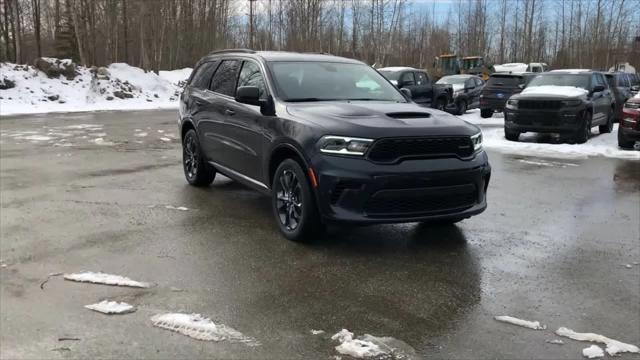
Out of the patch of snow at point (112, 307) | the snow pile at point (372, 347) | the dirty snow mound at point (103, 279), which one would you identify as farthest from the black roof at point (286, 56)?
the snow pile at point (372, 347)

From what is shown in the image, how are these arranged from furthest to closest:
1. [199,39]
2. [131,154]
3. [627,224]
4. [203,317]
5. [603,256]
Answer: [199,39]
[131,154]
[627,224]
[603,256]
[203,317]

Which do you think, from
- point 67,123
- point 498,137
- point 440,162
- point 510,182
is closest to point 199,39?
point 67,123

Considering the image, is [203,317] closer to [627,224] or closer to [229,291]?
[229,291]

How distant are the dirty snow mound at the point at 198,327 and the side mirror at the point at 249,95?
8.52ft

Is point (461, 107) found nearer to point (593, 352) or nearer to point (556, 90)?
point (556, 90)

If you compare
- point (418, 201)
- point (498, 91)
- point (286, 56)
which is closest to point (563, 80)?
point (498, 91)

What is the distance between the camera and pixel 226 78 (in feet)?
23.8

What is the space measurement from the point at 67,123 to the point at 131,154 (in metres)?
7.37

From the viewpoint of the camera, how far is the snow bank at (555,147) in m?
12.6

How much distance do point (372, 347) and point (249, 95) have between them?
124 inches

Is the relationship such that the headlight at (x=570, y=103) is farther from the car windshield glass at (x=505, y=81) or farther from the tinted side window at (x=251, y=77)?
the tinted side window at (x=251, y=77)

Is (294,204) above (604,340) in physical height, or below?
above

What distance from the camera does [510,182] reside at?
9.16 m

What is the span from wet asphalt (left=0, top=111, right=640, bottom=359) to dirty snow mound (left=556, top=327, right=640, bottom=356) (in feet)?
0.21
